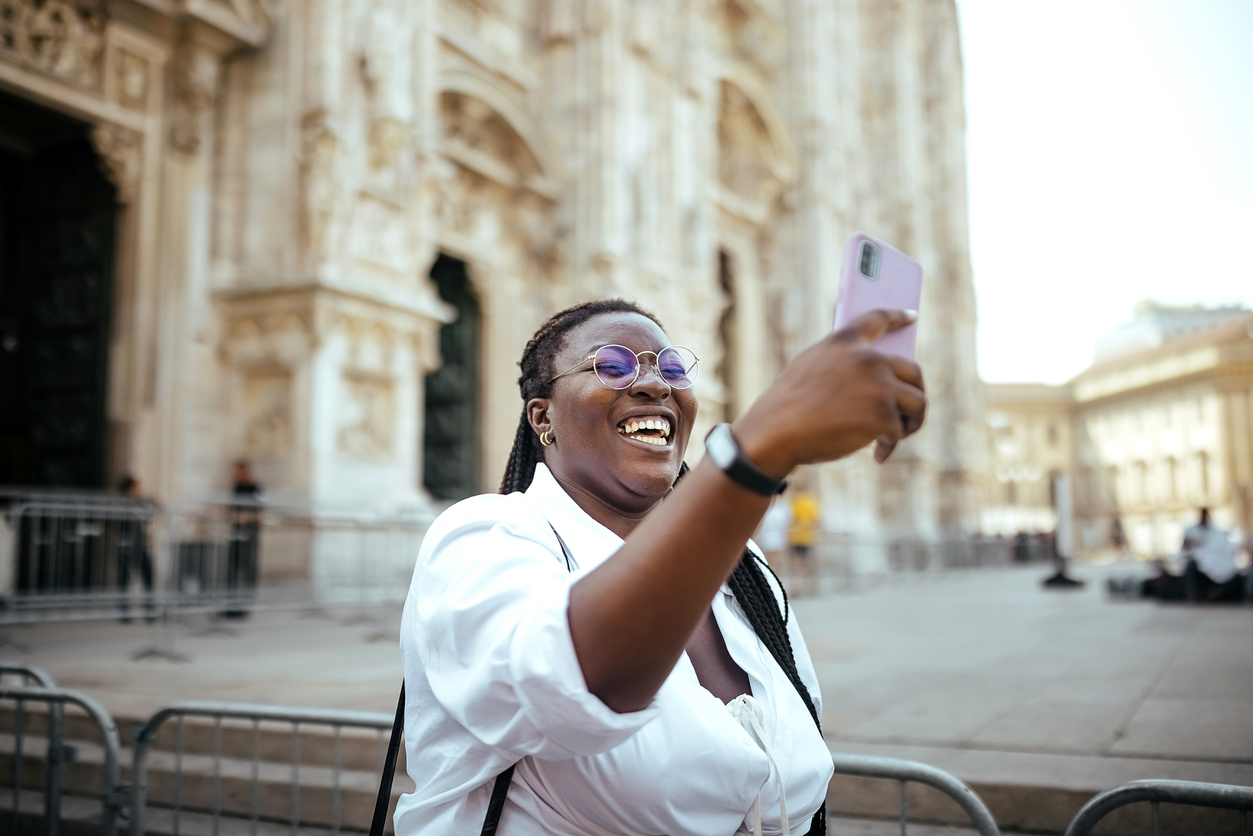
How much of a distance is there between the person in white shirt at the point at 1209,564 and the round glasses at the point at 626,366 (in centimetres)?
1262

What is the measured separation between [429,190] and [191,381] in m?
3.53

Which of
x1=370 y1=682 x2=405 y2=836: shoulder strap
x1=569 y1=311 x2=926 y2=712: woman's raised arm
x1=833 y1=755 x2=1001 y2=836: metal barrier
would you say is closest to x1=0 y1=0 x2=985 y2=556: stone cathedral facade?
x1=833 y1=755 x2=1001 y2=836: metal barrier

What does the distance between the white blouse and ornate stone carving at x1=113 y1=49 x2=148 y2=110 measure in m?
10.5

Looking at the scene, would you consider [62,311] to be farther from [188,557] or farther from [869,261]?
[869,261]

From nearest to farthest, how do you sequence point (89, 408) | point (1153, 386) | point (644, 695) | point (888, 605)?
point (644, 695) → point (89, 408) → point (888, 605) → point (1153, 386)

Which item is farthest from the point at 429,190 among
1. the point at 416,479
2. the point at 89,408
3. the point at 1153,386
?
the point at 1153,386

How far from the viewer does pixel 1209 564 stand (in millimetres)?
12352

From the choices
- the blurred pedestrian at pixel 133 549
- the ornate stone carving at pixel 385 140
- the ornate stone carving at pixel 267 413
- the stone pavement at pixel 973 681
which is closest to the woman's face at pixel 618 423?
the stone pavement at pixel 973 681

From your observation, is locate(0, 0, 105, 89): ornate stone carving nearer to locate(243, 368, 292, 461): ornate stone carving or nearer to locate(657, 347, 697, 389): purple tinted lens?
locate(243, 368, 292, 461): ornate stone carving

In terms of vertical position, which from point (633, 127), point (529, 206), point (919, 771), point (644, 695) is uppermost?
point (633, 127)

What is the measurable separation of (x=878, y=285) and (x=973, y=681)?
17.7ft

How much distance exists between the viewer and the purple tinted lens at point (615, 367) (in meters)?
1.61

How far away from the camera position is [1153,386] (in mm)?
58438

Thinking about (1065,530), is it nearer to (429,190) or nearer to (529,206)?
(529,206)
